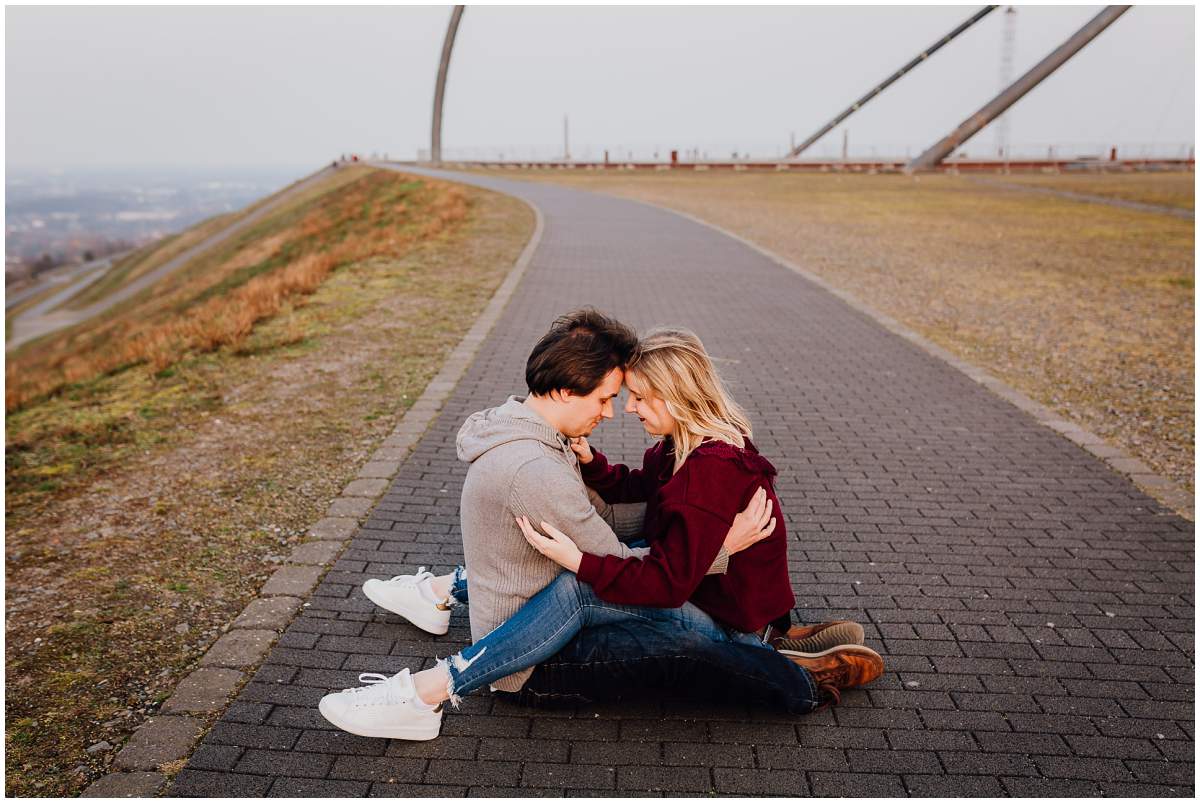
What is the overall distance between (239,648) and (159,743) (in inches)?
24.4

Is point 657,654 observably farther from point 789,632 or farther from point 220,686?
point 220,686

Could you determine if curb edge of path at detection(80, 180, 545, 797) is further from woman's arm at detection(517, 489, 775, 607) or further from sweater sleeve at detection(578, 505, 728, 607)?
sweater sleeve at detection(578, 505, 728, 607)

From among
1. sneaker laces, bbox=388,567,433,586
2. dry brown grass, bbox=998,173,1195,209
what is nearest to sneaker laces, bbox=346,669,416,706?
sneaker laces, bbox=388,567,433,586

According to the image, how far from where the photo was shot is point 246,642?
152 inches

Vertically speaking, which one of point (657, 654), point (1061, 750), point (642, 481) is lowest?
point (1061, 750)

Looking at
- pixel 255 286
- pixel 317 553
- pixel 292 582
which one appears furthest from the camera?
pixel 255 286

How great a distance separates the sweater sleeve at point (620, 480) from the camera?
12.4ft

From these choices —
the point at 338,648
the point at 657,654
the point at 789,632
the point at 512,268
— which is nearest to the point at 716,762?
the point at 657,654

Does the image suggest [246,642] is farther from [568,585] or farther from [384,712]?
[568,585]

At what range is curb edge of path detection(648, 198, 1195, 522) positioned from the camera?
5816mm

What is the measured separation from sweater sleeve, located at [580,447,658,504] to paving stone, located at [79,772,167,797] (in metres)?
1.76

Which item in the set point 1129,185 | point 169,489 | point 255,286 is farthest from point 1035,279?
point 1129,185

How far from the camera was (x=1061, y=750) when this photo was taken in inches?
131

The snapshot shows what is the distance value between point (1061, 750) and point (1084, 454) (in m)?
3.72
